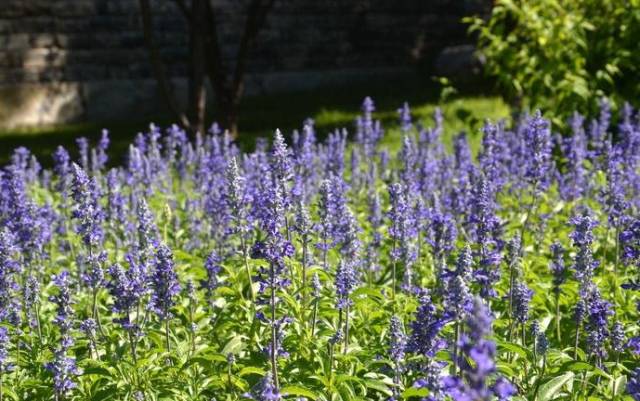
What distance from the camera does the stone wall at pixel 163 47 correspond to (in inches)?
699

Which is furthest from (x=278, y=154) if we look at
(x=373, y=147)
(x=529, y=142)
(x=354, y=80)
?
(x=354, y=80)

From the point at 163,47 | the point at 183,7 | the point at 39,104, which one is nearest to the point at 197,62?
the point at 183,7

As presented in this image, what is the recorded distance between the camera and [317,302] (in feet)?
15.9

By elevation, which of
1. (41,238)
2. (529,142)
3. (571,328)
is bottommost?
(571,328)

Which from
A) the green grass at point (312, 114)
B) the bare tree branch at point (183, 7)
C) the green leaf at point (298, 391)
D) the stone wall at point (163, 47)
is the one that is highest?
the bare tree branch at point (183, 7)

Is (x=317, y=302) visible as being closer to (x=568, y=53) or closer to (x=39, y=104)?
(x=568, y=53)

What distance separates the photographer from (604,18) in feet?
38.2

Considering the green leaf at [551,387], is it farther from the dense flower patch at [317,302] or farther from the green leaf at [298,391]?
the green leaf at [298,391]

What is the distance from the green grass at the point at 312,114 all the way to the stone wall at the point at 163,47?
60cm

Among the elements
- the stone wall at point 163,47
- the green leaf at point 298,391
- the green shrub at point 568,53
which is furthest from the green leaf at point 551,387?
the stone wall at point 163,47

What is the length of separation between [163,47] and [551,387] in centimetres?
1580

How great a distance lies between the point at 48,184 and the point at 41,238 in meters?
3.99

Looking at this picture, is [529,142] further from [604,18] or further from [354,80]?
[354,80]

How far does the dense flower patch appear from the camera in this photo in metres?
4.29
